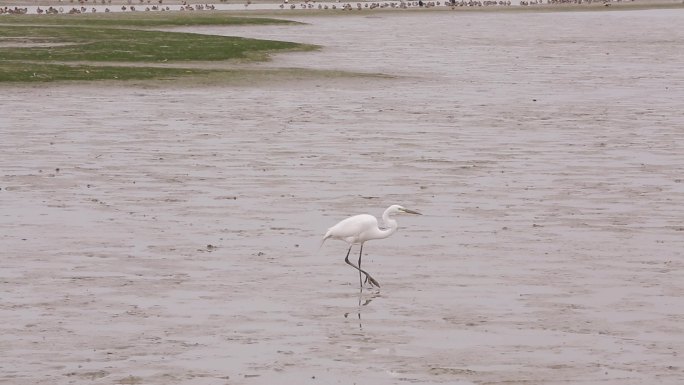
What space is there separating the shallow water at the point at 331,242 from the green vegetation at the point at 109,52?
15.3ft

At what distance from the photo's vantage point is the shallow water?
14.2m

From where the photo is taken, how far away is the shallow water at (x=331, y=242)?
14195mm

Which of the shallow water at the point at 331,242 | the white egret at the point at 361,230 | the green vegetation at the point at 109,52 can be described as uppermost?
the white egret at the point at 361,230

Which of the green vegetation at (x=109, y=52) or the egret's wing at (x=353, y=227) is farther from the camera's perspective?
the green vegetation at (x=109, y=52)

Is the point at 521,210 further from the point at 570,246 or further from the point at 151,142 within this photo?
the point at 151,142

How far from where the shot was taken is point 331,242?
20.2 m

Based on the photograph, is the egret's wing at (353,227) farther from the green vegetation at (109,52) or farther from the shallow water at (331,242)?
the green vegetation at (109,52)

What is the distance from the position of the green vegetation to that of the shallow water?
4.66 meters

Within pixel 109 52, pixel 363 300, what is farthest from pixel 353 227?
pixel 109 52

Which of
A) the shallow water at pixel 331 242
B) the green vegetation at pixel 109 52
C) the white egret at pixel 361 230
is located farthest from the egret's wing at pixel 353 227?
the green vegetation at pixel 109 52

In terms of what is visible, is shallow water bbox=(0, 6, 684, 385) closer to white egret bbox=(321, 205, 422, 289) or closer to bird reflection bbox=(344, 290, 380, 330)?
bird reflection bbox=(344, 290, 380, 330)

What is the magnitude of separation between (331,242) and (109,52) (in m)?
36.0

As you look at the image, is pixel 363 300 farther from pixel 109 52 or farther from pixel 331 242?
pixel 109 52

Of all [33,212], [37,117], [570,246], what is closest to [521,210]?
[570,246]
